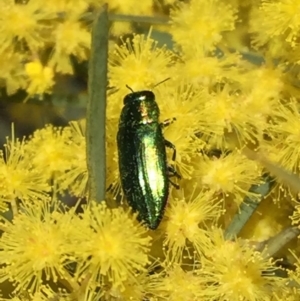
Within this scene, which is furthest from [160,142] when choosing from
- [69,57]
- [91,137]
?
[69,57]

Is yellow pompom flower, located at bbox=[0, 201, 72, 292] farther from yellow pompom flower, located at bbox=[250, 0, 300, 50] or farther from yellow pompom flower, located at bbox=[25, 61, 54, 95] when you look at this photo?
yellow pompom flower, located at bbox=[250, 0, 300, 50]

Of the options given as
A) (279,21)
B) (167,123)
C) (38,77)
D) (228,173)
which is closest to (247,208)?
(228,173)

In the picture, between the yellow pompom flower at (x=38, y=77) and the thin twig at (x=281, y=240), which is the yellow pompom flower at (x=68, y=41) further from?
the thin twig at (x=281, y=240)

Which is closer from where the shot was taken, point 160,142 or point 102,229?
point 102,229

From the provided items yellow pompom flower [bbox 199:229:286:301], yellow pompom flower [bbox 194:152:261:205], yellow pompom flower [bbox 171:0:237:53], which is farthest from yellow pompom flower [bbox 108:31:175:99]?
yellow pompom flower [bbox 199:229:286:301]

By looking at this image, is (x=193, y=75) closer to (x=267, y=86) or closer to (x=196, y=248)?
(x=267, y=86)
